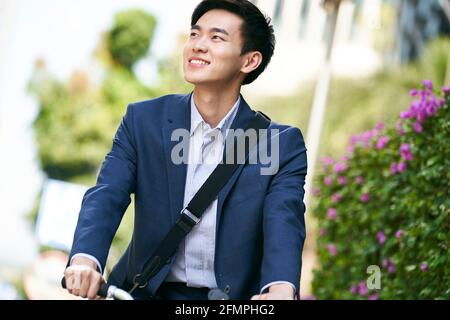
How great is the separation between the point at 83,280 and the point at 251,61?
117 cm

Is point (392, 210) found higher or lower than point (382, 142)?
lower

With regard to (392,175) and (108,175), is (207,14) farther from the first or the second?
(392,175)

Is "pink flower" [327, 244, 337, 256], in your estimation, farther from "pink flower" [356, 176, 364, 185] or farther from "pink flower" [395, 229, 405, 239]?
"pink flower" [395, 229, 405, 239]

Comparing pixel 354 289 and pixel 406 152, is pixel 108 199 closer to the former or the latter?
pixel 406 152

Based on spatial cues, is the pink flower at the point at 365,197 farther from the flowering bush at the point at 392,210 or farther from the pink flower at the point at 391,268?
the pink flower at the point at 391,268

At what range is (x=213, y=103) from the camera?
3.26 metres

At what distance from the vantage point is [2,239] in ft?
76.4

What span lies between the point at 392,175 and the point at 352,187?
799mm

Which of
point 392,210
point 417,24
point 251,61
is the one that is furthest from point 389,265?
point 417,24

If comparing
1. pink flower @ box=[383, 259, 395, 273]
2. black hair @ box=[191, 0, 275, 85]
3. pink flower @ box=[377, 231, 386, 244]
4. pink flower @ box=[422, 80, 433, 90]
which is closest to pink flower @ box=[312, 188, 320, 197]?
pink flower @ box=[377, 231, 386, 244]

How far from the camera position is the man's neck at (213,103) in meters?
3.25

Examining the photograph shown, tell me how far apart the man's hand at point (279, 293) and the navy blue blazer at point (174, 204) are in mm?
123

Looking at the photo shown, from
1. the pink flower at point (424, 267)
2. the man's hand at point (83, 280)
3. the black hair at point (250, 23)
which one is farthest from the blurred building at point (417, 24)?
the man's hand at point (83, 280)
